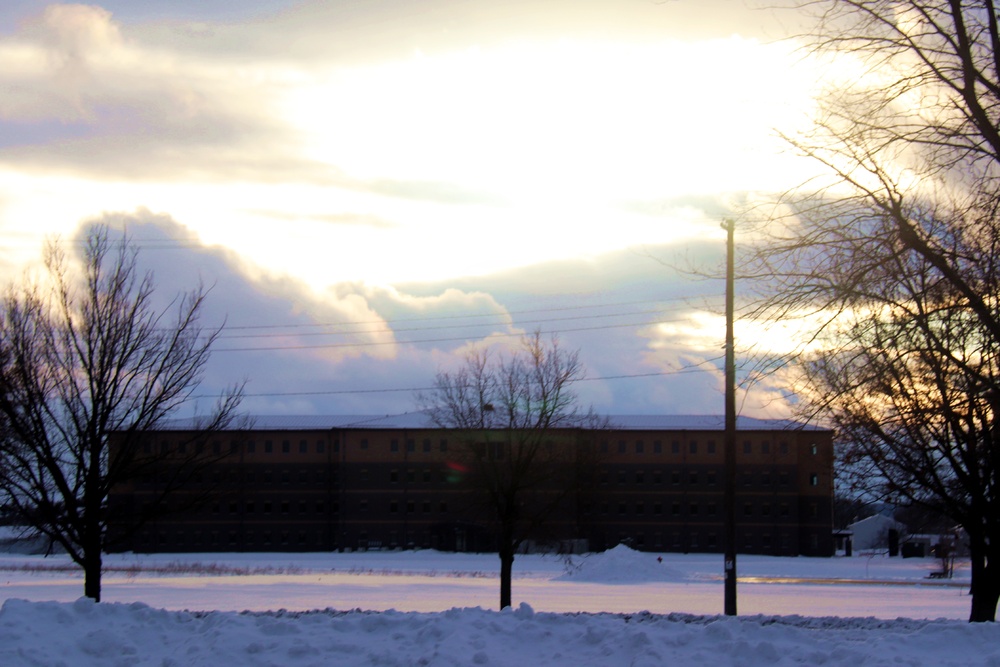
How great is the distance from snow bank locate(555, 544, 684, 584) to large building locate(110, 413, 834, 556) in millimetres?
30488

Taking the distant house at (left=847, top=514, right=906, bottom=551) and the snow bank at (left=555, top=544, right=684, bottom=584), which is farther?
the distant house at (left=847, top=514, right=906, bottom=551)

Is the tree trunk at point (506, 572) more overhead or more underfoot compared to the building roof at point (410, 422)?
more underfoot

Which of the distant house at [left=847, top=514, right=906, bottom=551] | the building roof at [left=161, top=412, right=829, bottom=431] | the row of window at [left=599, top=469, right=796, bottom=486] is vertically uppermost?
the building roof at [left=161, top=412, right=829, bottom=431]

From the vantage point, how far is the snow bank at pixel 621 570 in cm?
5562

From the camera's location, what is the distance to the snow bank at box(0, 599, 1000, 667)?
32.0ft

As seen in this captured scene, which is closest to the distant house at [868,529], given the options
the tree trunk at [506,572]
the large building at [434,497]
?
the large building at [434,497]

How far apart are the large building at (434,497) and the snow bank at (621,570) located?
100 feet

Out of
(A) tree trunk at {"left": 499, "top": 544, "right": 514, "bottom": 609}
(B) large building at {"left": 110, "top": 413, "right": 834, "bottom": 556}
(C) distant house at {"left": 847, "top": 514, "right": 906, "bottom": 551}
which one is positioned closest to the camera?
(A) tree trunk at {"left": 499, "top": 544, "right": 514, "bottom": 609}

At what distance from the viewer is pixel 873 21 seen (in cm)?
1084

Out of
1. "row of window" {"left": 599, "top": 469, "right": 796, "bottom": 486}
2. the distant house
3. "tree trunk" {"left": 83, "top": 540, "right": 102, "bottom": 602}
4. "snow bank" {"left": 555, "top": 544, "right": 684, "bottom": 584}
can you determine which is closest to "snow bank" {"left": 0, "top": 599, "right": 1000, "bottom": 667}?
A: "tree trunk" {"left": 83, "top": 540, "right": 102, "bottom": 602}

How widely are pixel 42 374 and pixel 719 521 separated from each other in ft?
273

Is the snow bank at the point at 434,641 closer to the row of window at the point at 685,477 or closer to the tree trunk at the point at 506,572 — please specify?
the tree trunk at the point at 506,572

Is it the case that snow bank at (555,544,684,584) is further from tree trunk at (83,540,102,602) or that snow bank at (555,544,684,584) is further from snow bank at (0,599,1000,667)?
snow bank at (0,599,1000,667)

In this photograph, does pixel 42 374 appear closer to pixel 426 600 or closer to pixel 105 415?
pixel 105 415
